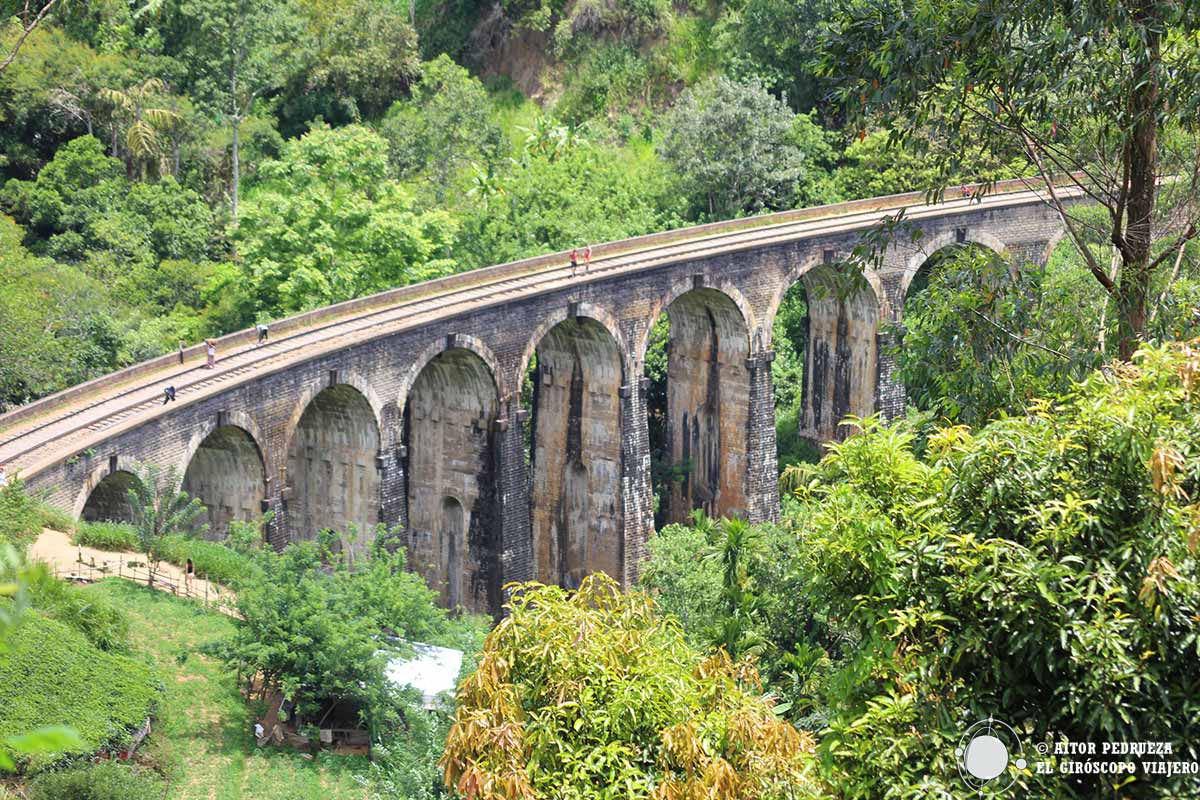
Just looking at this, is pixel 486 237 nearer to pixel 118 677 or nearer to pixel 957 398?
pixel 118 677

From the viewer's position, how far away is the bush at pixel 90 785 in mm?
19875

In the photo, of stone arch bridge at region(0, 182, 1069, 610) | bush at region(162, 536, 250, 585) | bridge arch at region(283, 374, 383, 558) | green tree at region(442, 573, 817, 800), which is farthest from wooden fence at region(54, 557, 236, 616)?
green tree at region(442, 573, 817, 800)

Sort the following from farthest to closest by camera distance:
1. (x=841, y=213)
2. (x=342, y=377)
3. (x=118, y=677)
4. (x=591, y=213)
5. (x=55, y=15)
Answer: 1. (x=55, y=15)
2. (x=591, y=213)
3. (x=841, y=213)
4. (x=342, y=377)
5. (x=118, y=677)

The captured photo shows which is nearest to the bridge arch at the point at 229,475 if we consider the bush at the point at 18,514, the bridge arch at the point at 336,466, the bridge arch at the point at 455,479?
the bridge arch at the point at 336,466

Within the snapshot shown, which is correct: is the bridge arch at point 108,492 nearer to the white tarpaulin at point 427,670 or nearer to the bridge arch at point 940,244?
the white tarpaulin at point 427,670

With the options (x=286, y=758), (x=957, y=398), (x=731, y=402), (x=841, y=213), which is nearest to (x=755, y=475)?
(x=731, y=402)

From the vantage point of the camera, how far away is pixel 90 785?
793 inches

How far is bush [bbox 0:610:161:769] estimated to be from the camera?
68.5 feet

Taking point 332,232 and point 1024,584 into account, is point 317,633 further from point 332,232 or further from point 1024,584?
point 332,232

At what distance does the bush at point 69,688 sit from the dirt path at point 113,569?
2.91 meters

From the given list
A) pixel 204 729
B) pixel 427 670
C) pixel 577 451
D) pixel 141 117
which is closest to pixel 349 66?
pixel 141 117

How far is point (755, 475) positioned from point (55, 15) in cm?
3350

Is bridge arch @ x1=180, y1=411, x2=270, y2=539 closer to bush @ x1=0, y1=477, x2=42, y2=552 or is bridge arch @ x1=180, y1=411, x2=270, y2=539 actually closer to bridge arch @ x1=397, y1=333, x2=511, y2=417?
bridge arch @ x1=397, y1=333, x2=511, y2=417

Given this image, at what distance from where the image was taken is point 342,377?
34.7 metres
